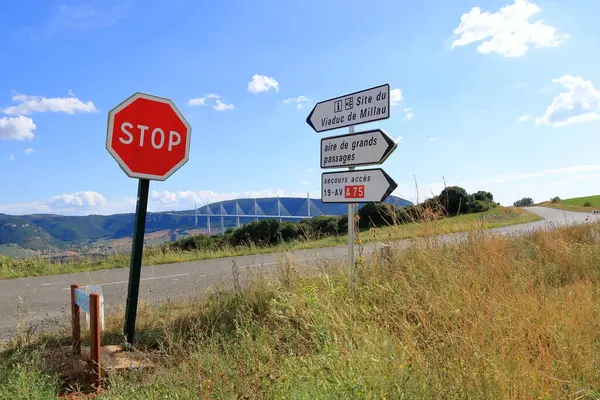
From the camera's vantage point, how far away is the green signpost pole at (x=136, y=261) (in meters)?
4.29

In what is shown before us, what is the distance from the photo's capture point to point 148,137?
13.9 ft

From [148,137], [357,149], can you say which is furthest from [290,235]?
[148,137]

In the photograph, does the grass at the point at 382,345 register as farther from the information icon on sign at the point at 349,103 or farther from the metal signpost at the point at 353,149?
the information icon on sign at the point at 349,103

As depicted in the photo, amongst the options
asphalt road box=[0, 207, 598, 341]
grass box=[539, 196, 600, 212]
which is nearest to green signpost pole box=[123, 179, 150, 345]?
asphalt road box=[0, 207, 598, 341]

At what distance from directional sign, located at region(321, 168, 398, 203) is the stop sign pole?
6.88ft

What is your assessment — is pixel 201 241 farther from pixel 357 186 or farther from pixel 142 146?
pixel 142 146

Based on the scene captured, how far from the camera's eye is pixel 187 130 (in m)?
4.49

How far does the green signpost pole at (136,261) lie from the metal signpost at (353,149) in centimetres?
239

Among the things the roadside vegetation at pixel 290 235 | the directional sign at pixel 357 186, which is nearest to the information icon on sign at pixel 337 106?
the directional sign at pixel 357 186

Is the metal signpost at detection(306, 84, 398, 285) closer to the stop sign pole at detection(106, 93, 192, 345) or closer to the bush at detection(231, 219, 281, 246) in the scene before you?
the stop sign pole at detection(106, 93, 192, 345)

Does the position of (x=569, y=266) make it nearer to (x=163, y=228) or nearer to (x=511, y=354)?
(x=511, y=354)

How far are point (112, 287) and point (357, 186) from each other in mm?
6635

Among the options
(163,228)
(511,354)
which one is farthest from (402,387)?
(163,228)

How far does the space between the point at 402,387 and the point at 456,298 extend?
1.76 meters
